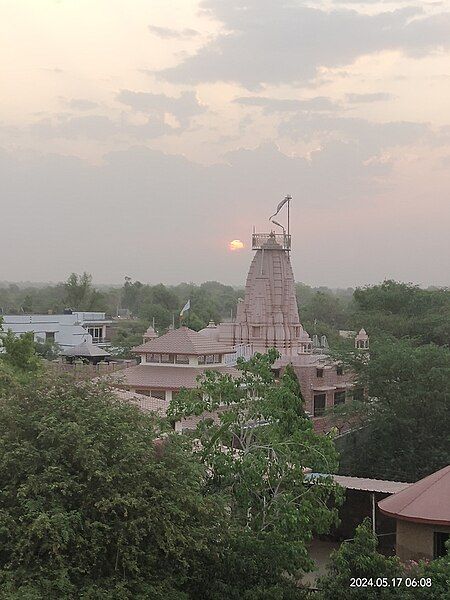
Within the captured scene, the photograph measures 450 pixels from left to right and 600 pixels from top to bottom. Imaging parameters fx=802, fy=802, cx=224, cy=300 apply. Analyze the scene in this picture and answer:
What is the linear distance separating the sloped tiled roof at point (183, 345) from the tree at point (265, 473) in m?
15.2

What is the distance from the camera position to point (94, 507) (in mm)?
13164

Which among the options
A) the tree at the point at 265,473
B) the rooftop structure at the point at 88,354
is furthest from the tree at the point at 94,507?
the rooftop structure at the point at 88,354

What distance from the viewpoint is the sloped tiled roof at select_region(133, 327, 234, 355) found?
1345 inches

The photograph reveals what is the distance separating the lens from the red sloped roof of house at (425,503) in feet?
58.0

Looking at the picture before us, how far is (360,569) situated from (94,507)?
4.63 metres

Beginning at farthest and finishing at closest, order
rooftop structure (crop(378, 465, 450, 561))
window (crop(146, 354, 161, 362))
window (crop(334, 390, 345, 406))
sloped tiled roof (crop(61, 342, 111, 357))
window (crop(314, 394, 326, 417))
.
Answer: sloped tiled roof (crop(61, 342, 111, 357)), window (crop(334, 390, 345, 406)), window (crop(314, 394, 326, 417)), window (crop(146, 354, 161, 362)), rooftop structure (crop(378, 465, 450, 561))

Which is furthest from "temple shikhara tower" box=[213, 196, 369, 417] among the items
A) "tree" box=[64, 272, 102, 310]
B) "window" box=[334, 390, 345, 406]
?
"tree" box=[64, 272, 102, 310]

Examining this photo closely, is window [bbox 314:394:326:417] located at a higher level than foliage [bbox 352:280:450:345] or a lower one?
lower

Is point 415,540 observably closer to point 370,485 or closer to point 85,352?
point 370,485

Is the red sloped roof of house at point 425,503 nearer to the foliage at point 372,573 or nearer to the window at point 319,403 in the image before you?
the foliage at point 372,573

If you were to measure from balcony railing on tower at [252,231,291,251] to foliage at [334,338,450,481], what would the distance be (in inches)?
638

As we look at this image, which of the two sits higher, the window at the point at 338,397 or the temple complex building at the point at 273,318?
the temple complex building at the point at 273,318

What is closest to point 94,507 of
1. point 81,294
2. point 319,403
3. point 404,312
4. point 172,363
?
point 172,363

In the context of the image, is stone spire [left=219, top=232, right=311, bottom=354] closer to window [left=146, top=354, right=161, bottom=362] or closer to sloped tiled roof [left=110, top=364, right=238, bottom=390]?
sloped tiled roof [left=110, top=364, right=238, bottom=390]
